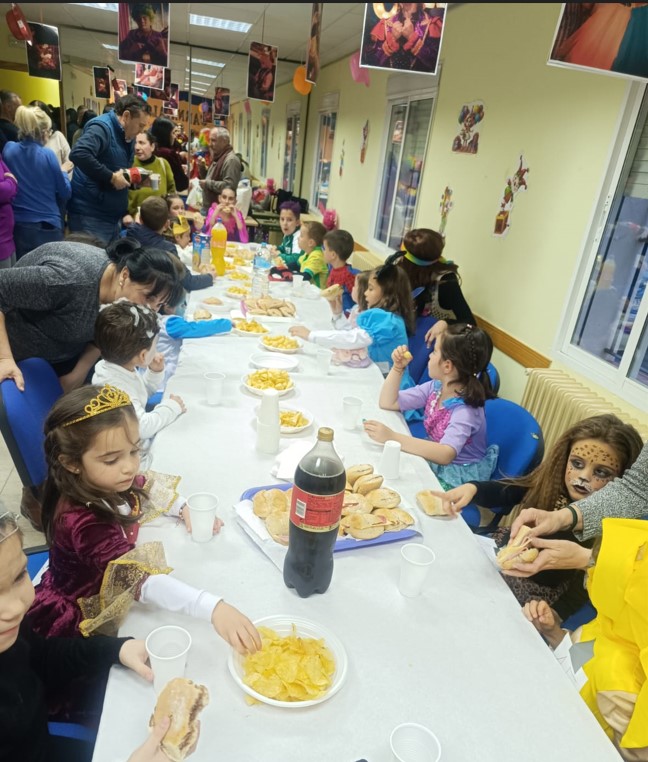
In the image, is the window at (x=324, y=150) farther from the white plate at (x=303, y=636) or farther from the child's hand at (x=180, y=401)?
the white plate at (x=303, y=636)

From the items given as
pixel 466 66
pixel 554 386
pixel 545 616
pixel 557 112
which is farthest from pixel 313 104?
pixel 545 616

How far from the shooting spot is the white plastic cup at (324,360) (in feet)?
8.20

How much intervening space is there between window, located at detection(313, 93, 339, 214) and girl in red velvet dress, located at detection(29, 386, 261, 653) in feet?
26.5

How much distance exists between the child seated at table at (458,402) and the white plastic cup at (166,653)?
1107mm

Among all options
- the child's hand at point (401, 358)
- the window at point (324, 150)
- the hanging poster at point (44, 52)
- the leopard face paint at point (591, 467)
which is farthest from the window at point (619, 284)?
the hanging poster at point (44, 52)

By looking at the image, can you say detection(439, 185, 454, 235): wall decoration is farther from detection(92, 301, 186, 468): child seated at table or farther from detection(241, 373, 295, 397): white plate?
detection(92, 301, 186, 468): child seated at table

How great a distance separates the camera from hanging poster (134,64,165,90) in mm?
6090

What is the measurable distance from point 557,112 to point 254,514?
325cm

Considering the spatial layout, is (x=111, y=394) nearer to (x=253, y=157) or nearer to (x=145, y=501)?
(x=145, y=501)

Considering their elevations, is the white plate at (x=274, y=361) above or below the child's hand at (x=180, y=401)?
below

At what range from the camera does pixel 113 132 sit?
13.6ft

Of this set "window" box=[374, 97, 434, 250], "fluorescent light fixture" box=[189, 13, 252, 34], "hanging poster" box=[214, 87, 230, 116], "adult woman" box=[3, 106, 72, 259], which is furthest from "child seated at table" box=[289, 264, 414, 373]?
"hanging poster" box=[214, 87, 230, 116]

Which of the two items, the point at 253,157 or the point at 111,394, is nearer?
the point at 111,394

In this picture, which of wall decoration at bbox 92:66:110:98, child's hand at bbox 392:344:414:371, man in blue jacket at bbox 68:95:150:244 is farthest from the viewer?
wall decoration at bbox 92:66:110:98
